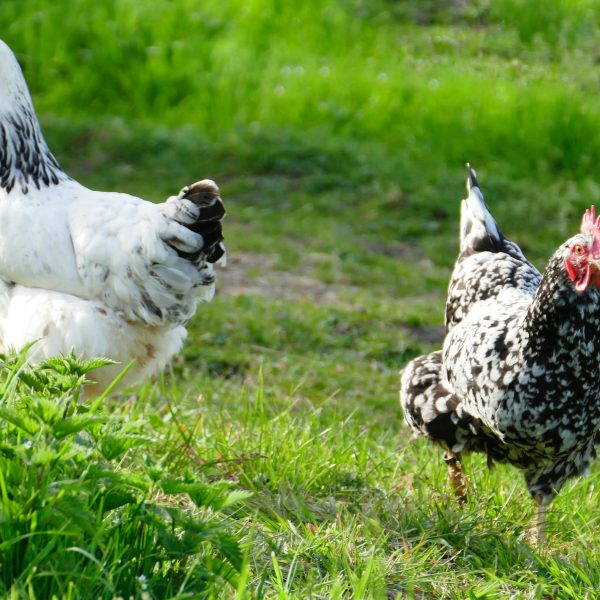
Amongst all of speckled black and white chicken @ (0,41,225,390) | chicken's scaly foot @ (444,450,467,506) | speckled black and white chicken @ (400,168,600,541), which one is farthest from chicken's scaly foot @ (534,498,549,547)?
speckled black and white chicken @ (0,41,225,390)

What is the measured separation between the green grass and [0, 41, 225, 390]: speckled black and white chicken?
0.34 meters

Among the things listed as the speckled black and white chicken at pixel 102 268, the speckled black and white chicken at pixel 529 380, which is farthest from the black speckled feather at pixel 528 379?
the speckled black and white chicken at pixel 102 268

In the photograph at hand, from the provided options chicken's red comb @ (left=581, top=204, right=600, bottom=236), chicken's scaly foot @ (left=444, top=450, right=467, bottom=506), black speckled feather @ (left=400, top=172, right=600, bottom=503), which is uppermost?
chicken's red comb @ (left=581, top=204, right=600, bottom=236)

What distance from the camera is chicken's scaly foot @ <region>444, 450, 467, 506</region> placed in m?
3.99

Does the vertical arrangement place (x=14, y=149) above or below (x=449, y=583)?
above

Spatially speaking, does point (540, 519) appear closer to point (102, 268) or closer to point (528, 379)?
point (528, 379)

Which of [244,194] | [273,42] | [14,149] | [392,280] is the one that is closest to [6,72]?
[14,149]

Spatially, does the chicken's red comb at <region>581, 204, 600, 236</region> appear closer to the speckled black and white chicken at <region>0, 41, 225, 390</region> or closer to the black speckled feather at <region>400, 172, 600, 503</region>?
the black speckled feather at <region>400, 172, 600, 503</region>

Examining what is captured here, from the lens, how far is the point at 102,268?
4.10 m

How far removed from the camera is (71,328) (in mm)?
3980

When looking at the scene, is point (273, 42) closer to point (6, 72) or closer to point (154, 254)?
point (6, 72)

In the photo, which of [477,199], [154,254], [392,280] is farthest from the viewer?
[392,280]

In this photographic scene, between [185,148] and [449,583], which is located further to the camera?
[185,148]

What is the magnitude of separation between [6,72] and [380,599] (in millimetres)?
2933
